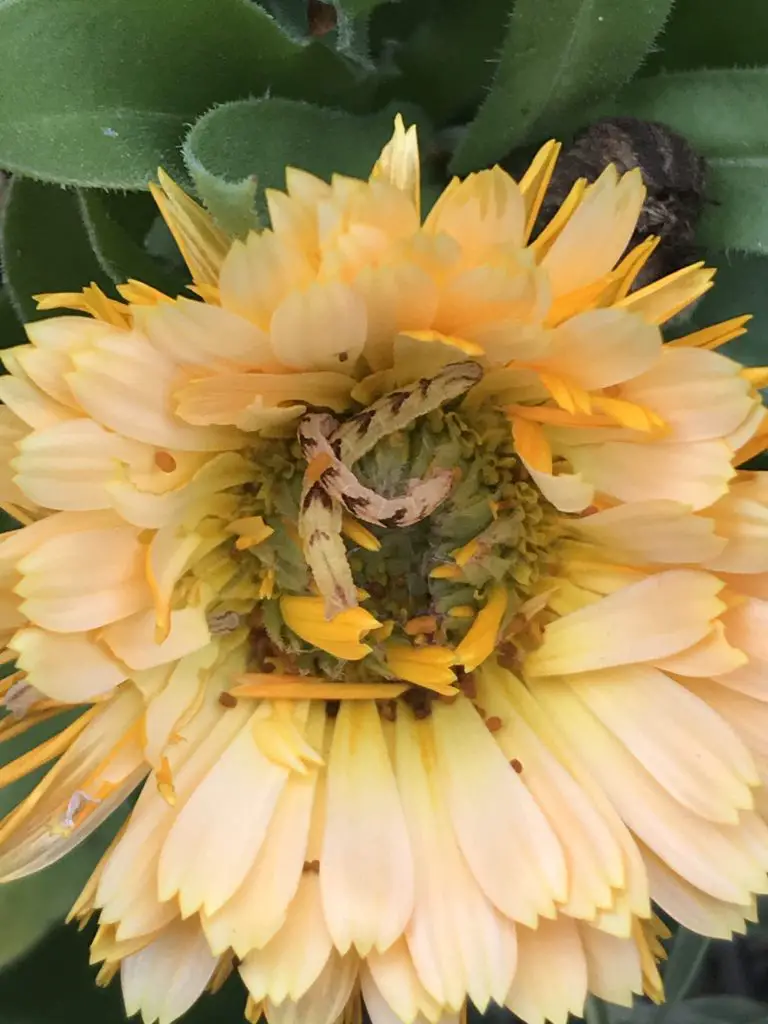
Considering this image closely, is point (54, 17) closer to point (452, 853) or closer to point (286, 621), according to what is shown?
point (286, 621)

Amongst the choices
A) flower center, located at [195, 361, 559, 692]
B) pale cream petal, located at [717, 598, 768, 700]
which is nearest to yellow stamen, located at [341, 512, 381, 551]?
flower center, located at [195, 361, 559, 692]

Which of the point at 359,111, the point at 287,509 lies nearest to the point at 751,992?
the point at 287,509

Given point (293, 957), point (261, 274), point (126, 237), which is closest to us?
point (261, 274)

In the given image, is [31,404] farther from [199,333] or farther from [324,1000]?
[324,1000]

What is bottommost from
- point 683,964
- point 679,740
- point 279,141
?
point 683,964

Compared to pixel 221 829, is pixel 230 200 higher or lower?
higher

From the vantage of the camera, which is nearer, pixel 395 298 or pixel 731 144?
pixel 395 298

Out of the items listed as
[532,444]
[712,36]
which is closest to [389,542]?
[532,444]

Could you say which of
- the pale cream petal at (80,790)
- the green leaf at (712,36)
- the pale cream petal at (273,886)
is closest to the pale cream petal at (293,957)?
the pale cream petal at (273,886)
